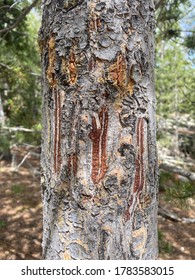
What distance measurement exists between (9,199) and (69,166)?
4859mm

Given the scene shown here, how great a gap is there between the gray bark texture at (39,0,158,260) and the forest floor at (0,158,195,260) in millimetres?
1442

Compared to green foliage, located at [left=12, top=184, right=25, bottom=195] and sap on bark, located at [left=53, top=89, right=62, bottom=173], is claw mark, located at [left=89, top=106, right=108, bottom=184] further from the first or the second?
green foliage, located at [left=12, top=184, right=25, bottom=195]

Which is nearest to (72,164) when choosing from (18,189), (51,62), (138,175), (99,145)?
(99,145)

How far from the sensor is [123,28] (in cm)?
78

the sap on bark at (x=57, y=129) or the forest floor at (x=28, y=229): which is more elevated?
the sap on bark at (x=57, y=129)

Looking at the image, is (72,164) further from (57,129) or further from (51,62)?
(51,62)

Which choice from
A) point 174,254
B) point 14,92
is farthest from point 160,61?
point 174,254

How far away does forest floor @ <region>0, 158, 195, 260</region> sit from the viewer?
3.49m

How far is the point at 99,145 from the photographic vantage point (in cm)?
81

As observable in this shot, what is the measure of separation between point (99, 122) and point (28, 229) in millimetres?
3772

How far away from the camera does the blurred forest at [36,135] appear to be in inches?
94.0

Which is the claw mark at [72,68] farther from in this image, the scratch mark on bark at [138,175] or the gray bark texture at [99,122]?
the scratch mark on bark at [138,175]

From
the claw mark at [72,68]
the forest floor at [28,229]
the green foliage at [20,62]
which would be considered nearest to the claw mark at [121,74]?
the claw mark at [72,68]

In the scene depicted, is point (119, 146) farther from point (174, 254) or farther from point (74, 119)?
point (174, 254)
